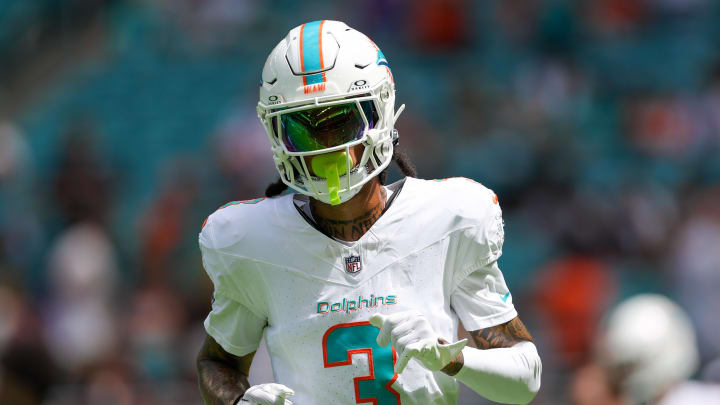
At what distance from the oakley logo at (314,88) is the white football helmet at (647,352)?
189 centimetres

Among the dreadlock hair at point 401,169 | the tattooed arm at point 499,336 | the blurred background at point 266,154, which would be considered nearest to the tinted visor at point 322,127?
the dreadlock hair at point 401,169

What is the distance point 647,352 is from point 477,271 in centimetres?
145

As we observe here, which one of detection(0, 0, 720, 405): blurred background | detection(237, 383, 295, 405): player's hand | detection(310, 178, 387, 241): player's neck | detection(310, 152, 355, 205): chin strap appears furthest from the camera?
detection(0, 0, 720, 405): blurred background

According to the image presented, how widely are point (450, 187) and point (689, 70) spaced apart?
6204 millimetres

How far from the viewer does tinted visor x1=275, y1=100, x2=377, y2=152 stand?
2.77 meters

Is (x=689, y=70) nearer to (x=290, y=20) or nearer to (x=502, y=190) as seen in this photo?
(x=502, y=190)

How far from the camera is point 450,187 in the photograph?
114 inches

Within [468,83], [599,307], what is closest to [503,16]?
[468,83]

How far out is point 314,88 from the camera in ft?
9.02

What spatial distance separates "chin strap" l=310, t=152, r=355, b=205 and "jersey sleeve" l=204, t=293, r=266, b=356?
0.43 meters

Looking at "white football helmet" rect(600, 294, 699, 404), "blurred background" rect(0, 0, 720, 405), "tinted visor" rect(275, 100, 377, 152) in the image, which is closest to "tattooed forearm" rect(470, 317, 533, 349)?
"tinted visor" rect(275, 100, 377, 152)

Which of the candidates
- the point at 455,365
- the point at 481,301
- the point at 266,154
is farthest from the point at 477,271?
the point at 266,154

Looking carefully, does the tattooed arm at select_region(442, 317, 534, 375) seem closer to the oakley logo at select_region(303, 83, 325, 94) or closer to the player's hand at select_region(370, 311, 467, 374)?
the player's hand at select_region(370, 311, 467, 374)

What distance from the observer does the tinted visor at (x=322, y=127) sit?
2.77m
